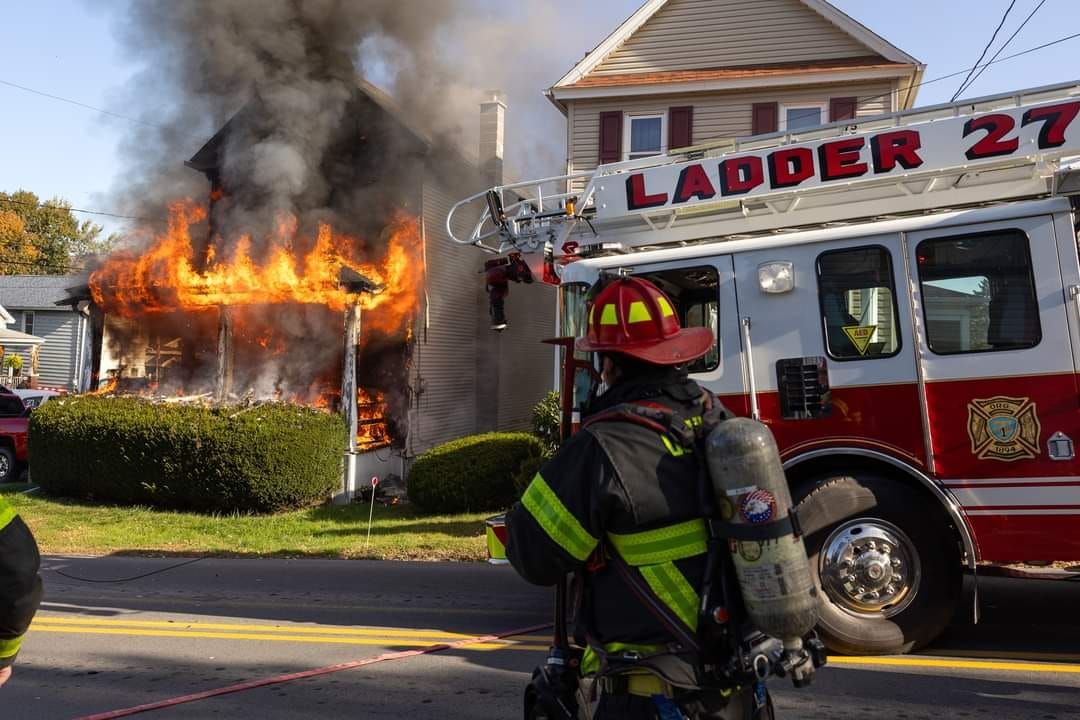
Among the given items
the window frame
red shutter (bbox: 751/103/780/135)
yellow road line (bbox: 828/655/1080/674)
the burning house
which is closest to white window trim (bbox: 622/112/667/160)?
red shutter (bbox: 751/103/780/135)

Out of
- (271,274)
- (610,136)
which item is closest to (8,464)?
(271,274)

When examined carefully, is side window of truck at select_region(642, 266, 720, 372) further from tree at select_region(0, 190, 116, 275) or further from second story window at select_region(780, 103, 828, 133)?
tree at select_region(0, 190, 116, 275)

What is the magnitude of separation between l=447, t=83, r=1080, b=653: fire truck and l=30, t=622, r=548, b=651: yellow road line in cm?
167

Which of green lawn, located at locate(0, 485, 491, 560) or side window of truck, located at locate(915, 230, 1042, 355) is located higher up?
side window of truck, located at locate(915, 230, 1042, 355)

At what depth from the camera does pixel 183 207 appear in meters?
16.1

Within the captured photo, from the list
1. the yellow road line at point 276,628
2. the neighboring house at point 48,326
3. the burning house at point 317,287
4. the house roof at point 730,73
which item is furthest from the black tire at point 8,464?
the neighboring house at point 48,326

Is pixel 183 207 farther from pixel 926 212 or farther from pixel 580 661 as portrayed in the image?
pixel 580 661

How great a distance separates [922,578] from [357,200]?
1260cm

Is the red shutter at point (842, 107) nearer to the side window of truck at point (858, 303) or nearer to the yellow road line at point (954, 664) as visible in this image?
the side window of truck at point (858, 303)

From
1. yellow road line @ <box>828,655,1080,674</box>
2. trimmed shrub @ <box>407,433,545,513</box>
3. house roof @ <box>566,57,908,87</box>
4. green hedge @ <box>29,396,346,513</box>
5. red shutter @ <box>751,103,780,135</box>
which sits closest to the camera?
yellow road line @ <box>828,655,1080,674</box>

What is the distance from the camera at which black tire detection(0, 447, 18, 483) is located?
616 inches

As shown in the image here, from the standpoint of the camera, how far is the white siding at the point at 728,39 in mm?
15406

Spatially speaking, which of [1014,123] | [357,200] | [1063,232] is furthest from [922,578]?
[357,200]

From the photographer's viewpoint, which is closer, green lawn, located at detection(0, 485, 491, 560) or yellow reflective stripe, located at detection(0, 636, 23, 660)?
yellow reflective stripe, located at detection(0, 636, 23, 660)
